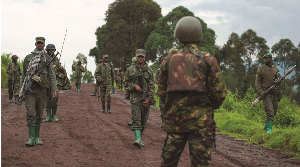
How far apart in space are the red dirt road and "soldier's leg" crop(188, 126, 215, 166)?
3298mm

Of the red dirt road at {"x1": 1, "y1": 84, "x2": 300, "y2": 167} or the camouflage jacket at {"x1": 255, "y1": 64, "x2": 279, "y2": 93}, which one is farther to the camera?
the camouflage jacket at {"x1": 255, "y1": 64, "x2": 279, "y2": 93}

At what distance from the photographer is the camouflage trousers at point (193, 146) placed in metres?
4.40

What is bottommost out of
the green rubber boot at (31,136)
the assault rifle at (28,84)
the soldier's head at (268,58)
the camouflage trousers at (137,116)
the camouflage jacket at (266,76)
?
the green rubber boot at (31,136)

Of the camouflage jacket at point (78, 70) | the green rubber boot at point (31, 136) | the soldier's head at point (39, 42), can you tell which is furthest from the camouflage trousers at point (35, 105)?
the camouflage jacket at point (78, 70)

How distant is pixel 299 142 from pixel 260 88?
2.72 meters

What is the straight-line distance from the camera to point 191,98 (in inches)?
175

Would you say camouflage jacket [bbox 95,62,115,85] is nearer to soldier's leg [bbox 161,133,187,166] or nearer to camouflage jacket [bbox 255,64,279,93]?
camouflage jacket [bbox 255,64,279,93]

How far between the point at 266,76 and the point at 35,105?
6524 mm

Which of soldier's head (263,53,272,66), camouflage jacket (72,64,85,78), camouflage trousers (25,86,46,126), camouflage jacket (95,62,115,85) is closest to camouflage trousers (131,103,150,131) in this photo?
camouflage trousers (25,86,46,126)

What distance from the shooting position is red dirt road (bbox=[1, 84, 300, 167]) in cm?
782

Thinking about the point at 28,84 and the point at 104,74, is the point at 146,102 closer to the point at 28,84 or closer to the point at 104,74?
the point at 28,84

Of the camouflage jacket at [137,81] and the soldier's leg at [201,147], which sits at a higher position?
the camouflage jacket at [137,81]

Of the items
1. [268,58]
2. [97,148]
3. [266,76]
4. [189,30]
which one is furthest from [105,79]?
[189,30]

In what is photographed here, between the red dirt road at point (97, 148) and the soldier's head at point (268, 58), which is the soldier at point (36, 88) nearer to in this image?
the red dirt road at point (97, 148)
